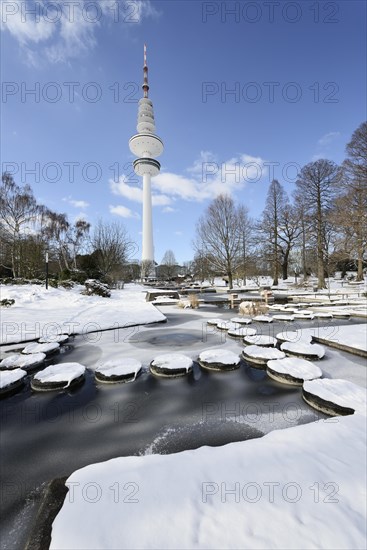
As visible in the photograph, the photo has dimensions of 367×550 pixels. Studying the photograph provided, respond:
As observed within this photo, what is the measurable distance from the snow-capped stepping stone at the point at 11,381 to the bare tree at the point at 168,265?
57.5 metres

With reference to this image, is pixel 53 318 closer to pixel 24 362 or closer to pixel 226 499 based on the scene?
pixel 24 362

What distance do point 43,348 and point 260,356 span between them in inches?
196

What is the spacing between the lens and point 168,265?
66.2 m

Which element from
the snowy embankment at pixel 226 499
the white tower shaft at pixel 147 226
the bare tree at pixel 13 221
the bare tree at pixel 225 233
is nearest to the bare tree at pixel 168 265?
the white tower shaft at pixel 147 226

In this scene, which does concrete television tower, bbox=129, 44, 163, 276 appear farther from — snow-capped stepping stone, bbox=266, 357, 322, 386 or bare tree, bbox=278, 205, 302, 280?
snow-capped stepping stone, bbox=266, 357, 322, 386

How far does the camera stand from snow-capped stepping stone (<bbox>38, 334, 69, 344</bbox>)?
618 cm

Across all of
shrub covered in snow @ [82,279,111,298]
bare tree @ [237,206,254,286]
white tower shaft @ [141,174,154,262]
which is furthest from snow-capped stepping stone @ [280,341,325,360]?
white tower shaft @ [141,174,154,262]

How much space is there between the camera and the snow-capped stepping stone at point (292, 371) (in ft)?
12.6

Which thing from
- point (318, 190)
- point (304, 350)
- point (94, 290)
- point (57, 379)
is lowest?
point (57, 379)

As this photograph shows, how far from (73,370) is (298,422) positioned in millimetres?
3713

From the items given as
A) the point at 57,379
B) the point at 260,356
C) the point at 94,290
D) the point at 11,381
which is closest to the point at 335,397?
the point at 260,356

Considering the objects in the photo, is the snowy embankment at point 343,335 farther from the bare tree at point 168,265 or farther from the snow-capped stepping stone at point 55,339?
the bare tree at point 168,265

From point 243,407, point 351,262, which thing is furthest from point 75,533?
point 351,262

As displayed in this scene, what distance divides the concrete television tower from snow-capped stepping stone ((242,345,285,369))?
185 ft
